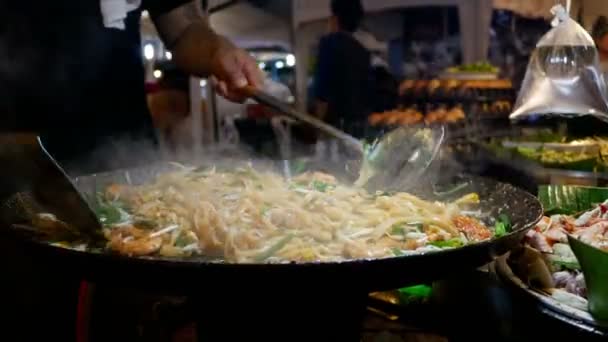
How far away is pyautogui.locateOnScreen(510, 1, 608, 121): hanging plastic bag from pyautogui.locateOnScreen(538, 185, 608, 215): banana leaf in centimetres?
46

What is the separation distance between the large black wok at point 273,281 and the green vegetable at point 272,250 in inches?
5.4

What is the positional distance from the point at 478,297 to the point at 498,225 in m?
0.24

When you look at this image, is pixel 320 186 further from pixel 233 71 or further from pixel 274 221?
pixel 233 71

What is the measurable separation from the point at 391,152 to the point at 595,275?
110 centimetres

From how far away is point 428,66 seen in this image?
856 cm

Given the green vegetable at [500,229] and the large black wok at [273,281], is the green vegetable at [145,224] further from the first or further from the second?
the green vegetable at [500,229]

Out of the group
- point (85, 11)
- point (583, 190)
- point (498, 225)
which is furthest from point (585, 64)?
point (85, 11)

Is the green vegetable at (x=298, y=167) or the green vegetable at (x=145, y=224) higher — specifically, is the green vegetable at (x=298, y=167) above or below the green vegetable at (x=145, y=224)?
below

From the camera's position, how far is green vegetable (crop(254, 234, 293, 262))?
1.54 metres

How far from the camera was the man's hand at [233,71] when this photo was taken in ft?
8.27

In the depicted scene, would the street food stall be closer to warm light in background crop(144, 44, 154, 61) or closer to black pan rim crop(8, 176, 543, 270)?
black pan rim crop(8, 176, 543, 270)

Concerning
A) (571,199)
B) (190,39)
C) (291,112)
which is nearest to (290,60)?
(190,39)

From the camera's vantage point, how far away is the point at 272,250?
1.59 metres

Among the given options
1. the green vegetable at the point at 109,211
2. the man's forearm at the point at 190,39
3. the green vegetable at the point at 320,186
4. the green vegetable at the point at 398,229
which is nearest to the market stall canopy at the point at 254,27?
the man's forearm at the point at 190,39
